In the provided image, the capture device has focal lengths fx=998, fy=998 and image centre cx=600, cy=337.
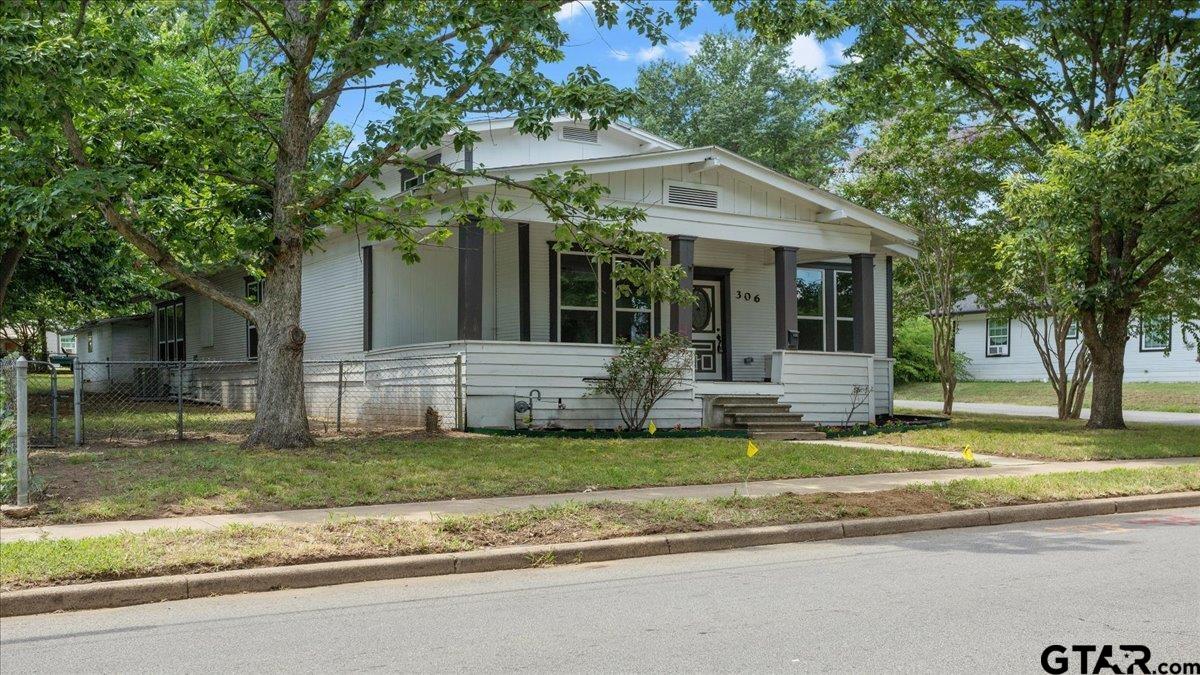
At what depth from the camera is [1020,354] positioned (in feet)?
130

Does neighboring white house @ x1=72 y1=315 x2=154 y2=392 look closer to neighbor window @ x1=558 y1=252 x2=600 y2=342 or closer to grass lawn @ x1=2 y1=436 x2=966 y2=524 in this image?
neighbor window @ x1=558 y1=252 x2=600 y2=342

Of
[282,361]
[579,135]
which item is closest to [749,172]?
[579,135]

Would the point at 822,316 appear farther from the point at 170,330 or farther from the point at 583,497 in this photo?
the point at 170,330

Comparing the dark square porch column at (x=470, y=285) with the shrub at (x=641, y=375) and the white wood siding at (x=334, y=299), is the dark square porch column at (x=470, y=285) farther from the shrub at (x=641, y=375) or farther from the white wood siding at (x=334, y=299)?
the white wood siding at (x=334, y=299)

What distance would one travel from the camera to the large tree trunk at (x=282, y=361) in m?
12.9

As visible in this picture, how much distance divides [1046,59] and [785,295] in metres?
7.00

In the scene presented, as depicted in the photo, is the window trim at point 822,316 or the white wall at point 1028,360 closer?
the window trim at point 822,316

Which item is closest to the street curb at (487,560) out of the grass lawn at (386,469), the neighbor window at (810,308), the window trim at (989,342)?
the grass lawn at (386,469)

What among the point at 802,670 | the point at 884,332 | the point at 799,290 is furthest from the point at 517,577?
the point at 884,332

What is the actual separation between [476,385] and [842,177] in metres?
17.7

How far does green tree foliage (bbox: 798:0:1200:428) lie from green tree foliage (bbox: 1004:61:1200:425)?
0.21 feet

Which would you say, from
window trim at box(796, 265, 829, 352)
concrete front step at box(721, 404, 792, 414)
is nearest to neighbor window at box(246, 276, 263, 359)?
concrete front step at box(721, 404, 792, 414)

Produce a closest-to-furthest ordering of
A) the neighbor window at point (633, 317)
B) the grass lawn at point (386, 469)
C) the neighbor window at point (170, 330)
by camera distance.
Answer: the grass lawn at point (386, 469) → the neighbor window at point (633, 317) → the neighbor window at point (170, 330)

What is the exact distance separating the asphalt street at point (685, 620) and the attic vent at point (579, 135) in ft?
50.3
